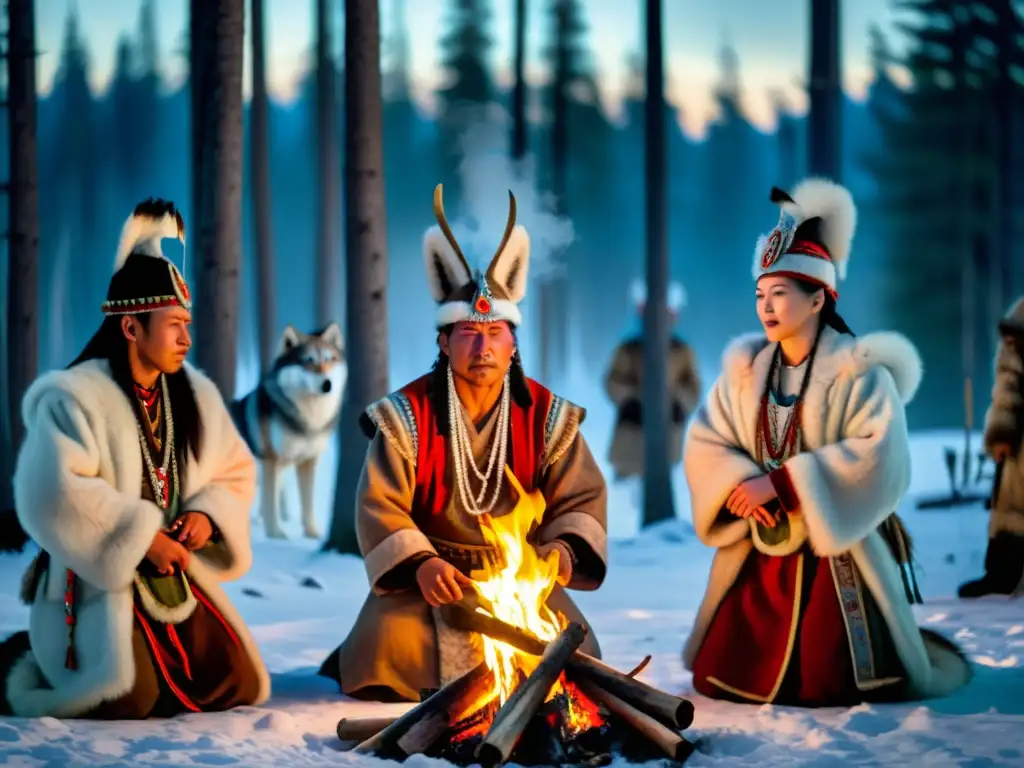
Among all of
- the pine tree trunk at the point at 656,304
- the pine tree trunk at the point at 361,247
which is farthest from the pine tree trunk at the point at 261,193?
the pine tree trunk at the point at 361,247

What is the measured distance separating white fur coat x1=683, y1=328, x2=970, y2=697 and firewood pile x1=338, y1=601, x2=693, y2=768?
0.83 metres

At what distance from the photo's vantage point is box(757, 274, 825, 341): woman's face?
461cm

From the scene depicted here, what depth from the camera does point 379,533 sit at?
4461 mm

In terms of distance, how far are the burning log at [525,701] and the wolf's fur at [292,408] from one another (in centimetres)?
546

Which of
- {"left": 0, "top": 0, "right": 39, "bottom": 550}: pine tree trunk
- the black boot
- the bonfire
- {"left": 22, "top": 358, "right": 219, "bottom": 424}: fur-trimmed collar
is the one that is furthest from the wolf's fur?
the bonfire

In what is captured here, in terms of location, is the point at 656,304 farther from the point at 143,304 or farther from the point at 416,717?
the point at 416,717

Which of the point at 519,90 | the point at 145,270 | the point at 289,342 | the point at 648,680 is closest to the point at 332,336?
the point at 289,342

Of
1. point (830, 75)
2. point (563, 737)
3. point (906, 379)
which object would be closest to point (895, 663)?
point (906, 379)

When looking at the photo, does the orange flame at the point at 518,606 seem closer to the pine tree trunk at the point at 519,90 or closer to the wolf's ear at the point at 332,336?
the wolf's ear at the point at 332,336

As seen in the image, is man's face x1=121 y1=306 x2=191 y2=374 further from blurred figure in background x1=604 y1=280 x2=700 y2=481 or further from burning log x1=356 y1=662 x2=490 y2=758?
blurred figure in background x1=604 y1=280 x2=700 y2=481

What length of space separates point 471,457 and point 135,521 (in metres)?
1.06

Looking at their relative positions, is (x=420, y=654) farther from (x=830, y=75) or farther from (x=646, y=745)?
(x=830, y=75)

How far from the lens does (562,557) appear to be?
446 centimetres

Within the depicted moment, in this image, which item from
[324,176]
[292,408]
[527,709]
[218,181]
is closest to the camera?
[527,709]
